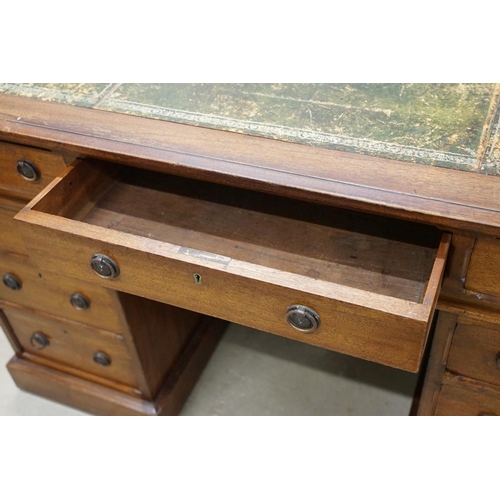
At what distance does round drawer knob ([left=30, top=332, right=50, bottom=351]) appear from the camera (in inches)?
57.4

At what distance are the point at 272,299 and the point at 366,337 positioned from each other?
142 mm

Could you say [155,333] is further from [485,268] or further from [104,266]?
[485,268]

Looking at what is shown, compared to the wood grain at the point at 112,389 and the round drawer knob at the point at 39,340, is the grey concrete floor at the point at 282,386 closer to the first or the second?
the wood grain at the point at 112,389

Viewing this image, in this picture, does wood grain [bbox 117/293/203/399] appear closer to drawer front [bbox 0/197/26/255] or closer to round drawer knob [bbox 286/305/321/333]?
drawer front [bbox 0/197/26/255]

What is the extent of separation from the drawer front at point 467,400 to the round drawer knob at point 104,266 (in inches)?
25.3

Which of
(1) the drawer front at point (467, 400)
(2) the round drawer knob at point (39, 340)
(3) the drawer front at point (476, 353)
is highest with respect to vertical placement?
(3) the drawer front at point (476, 353)

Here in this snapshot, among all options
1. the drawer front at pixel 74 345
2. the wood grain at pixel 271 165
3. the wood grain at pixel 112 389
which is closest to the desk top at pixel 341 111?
the wood grain at pixel 271 165

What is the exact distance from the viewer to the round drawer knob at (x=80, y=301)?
1.28 meters

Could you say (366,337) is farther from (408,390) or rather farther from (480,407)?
(408,390)

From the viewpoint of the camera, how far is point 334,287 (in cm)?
83

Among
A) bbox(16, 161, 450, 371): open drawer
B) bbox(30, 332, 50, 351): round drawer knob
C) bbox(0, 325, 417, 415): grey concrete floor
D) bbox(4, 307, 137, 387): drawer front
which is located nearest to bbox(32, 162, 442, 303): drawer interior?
bbox(16, 161, 450, 371): open drawer

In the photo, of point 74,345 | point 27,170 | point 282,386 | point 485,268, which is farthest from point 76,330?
point 485,268

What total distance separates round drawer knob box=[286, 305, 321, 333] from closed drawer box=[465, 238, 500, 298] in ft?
0.85

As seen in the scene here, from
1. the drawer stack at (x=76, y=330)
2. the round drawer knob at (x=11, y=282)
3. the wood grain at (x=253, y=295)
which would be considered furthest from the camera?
the round drawer knob at (x=11, y=282)
